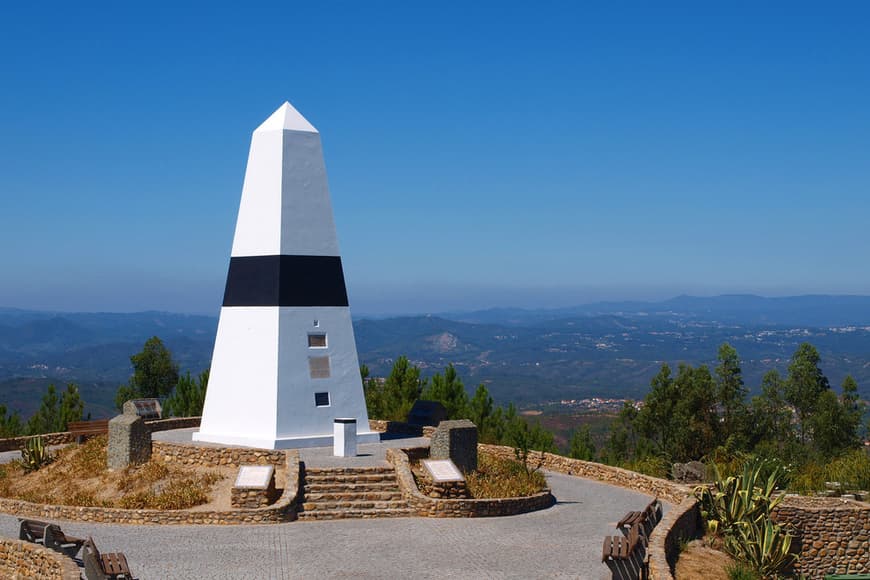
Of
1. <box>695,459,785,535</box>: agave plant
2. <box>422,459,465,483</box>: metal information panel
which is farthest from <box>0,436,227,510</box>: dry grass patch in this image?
<box>695,459,785,535</box>: agave plant

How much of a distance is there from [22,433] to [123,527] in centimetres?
1610

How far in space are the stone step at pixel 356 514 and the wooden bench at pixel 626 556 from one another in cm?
525

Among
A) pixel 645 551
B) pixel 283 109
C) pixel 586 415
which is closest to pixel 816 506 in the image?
pixel 645 551

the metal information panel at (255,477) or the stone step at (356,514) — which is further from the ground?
the metal information panel at (255,477)

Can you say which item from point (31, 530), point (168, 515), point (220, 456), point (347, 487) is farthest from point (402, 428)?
point (31, 530)

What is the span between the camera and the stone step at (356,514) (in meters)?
16.8

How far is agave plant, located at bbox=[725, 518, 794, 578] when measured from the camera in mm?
15773

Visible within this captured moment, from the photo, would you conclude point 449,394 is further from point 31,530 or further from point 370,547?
point 31,530

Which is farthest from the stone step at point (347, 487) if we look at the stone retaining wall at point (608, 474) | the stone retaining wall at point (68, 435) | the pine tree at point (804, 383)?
the pine tree at point (804, 383)

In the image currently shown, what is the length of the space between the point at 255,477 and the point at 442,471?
141 inches

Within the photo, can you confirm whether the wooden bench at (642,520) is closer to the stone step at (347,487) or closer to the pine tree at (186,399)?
the stone step at (347,487)

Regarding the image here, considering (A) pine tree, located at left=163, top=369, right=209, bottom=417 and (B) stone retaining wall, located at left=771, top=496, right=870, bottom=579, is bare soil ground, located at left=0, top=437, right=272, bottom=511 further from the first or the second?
(B) stone retaining wall, located at left=771, top=496, right=870, bottom=579

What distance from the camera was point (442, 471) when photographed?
719 inches

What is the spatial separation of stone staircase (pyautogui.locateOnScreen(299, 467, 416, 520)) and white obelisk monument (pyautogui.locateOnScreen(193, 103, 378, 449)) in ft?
11.0
